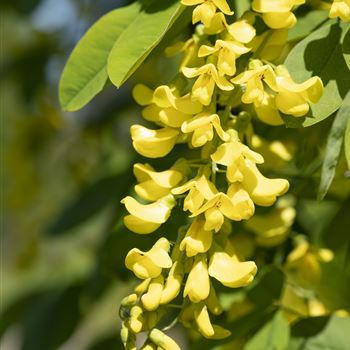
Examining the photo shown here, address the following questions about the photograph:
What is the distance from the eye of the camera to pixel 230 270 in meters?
0.75

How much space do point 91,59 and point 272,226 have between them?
39cm

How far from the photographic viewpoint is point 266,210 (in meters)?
1.12

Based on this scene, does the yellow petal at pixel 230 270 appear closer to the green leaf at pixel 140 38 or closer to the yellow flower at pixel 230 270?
the yellow flower at pixel 230 270

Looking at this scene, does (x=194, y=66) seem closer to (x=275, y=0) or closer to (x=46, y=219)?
(x=275, y=0)

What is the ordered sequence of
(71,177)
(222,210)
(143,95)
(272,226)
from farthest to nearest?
(71,177) → (272,226) → (143,95) → (222,210)

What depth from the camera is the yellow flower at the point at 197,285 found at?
0.74 meters

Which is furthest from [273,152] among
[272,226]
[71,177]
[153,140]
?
[71,177]

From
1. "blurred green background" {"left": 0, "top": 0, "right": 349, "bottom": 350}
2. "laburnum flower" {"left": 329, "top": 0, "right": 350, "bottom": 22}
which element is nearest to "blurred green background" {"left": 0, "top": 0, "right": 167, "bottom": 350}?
"blurred green background" {"left": 0, "top": 0, "right": 349, "bottom": 350}

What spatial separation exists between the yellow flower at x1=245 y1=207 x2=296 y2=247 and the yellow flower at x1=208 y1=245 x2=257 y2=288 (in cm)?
34

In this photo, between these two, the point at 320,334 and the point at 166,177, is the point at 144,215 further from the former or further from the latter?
the point at 320,334

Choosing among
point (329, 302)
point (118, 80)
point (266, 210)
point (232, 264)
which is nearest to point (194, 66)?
point (118, 80)

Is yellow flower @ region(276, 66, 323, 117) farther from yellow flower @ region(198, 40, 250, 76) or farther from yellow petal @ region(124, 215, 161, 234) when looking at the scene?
yellow petal @ region(124, 215, 161, 234)

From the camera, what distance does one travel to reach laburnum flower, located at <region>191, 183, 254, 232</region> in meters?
0.73

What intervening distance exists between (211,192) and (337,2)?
24 centimetres
